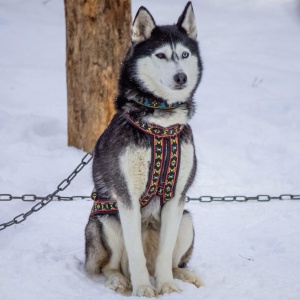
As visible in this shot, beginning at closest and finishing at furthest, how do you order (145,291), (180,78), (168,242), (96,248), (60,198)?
(180,78), (145,291), (168,242), (96,248), (60,198)

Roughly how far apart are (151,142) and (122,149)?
17 centimetres

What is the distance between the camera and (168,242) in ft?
11.6

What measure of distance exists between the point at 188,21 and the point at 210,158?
9.92ft

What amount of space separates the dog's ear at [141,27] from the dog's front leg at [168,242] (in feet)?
3.12

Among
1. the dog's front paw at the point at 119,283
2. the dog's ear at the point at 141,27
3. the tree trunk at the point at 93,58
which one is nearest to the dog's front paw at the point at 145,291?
the dog's front paw at the point at 119,283

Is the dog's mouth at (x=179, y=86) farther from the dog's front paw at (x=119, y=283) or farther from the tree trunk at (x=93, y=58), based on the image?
the tree trunk at (x=93, y=58)

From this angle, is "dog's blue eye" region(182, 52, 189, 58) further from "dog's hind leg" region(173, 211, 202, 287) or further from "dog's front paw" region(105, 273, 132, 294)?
"dog's front paw" region(105, 273, 132, 294)

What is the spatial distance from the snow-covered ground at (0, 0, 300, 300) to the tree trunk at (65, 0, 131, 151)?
392 mm

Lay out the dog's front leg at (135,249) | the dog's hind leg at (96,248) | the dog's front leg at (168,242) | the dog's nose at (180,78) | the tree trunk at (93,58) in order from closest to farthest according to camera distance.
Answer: the dog's nose at (180,78)
the dog's front leg at (135,249)
the dog's front leg at (168,242)
the dog's hind leg at (96,248)
the tree trunk at (93,58)

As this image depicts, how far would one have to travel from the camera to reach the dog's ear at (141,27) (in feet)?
11.3

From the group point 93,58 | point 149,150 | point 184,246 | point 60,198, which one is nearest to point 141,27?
point 149,150

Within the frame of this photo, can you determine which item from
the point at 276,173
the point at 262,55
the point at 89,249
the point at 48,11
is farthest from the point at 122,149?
the point at 48,11

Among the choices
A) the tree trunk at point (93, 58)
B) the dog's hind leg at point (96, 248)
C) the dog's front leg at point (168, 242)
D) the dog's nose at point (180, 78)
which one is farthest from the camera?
the tree trunk at point (93, 58)

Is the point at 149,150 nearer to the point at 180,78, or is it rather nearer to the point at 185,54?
the point at 180,78
